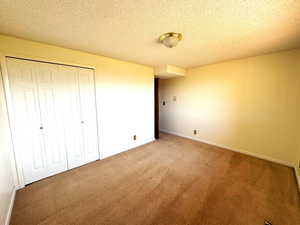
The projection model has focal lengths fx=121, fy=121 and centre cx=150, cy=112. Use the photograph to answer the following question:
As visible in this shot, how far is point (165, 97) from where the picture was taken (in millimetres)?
4543

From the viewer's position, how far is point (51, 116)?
6.70ft

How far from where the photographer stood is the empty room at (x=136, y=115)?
4.35ft

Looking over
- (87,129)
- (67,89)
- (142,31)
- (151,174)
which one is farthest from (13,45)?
(151,174)

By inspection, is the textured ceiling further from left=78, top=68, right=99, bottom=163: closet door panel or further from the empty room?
left=78, top=68, right=99, bottom=163: closet door panel

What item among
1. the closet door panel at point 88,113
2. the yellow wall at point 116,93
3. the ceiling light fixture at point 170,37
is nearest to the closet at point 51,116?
the closet door panel at point 88,113

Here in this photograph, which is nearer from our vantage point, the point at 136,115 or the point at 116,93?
the point at 116,93

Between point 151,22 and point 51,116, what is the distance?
2115 mm

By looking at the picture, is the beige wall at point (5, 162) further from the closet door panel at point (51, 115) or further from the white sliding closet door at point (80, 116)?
the white sliding closet door at point (80, 116)

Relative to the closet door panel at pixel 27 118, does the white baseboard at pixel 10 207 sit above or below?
below

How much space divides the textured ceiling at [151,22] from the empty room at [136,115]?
0.05 feet

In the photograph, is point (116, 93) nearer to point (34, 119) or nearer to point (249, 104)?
point (34, 119)

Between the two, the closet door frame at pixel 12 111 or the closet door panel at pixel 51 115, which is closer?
the closet door frame at pixel 12 111

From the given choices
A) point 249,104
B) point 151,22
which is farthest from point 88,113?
point 249,104

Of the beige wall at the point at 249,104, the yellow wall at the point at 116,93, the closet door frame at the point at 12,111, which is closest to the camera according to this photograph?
the closet door frame at the point at 12,111
